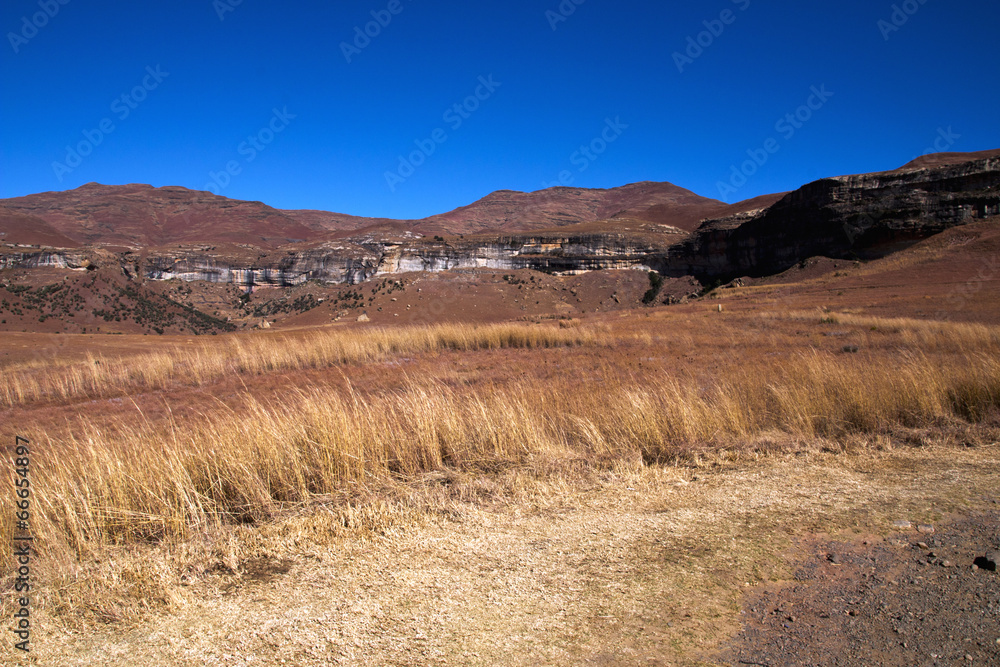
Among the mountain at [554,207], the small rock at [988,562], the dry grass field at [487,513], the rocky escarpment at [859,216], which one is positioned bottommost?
the small rock at [988,562]

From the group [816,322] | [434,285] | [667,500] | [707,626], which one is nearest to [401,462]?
[667,500]

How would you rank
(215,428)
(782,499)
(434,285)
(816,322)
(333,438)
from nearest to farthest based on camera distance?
1. (782,499)
2. (333,438)
3. (215,428)
4. (816,322)
5. (434,285)

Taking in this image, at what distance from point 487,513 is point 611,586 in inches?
50.4

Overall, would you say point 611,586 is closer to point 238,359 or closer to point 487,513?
point 487,513

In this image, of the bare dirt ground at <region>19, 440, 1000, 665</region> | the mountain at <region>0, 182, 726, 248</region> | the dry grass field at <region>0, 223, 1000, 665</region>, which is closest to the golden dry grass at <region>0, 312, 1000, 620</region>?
the dry grass field at <region>0, 223, 1000, 665</region>

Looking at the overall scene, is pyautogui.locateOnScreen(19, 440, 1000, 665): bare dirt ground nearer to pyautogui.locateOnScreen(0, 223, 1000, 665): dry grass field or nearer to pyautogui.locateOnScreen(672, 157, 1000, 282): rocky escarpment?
pyautogui.locateOnScreen(0, 223, 1000, 665): dry grass field

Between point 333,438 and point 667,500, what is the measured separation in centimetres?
306

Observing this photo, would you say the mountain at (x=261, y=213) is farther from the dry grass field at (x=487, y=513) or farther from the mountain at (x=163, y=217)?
the dry grass field at (x=487, y=513)

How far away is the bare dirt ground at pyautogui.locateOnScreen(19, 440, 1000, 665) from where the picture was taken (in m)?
2.43

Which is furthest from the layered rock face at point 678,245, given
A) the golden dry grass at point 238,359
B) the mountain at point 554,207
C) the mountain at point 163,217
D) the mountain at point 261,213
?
the mountain at point 554,207

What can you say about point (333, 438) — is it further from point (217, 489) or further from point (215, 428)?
point (215, 428)

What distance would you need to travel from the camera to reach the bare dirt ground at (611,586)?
2428mm

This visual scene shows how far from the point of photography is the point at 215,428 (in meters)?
5.30

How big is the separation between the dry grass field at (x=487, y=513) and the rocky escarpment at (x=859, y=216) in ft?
141
